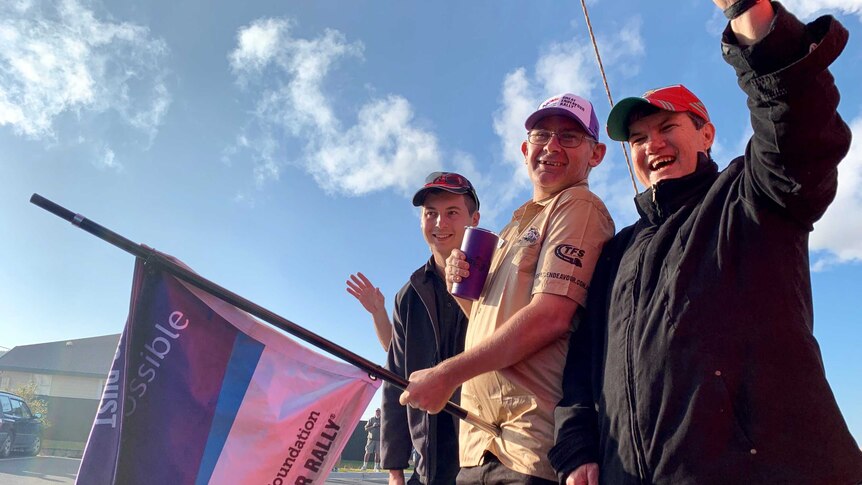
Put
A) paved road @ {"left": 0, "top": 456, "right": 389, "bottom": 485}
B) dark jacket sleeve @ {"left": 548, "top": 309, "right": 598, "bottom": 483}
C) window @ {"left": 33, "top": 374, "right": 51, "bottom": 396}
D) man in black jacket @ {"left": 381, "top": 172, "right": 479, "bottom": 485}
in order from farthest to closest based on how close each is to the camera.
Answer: window @ {"left": 33, "top": 374, "right": 51, "bottom": 396} → paved road @ {"left": 0, "top": 456, "right": 389, "bottom": 485} → man in black jacket @ {"left": 381, "top": 172, "right": 479, "bottom": 485} → dark jacket sleeve @ {"left": 548, "top": 309, "right": 598, "bottom": 483}

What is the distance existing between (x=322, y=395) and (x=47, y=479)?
1196cm

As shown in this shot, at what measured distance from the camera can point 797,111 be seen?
133 cm

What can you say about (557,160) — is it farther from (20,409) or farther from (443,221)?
(20,409)

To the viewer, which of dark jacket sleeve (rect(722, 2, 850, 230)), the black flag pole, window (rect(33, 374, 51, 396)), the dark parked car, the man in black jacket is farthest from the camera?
window (rect(33, 374, 51, 396))

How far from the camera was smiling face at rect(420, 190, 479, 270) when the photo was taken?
3293 millimetres

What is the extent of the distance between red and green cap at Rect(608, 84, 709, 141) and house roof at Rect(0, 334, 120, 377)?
164 ft

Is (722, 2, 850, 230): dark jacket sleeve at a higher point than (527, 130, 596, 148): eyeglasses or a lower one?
lower

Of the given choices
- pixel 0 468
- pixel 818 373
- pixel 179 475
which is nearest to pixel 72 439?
pixel 0 468

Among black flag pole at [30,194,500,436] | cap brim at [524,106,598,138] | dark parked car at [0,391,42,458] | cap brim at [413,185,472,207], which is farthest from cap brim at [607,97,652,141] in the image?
dark parked car at [0,391,42,458]

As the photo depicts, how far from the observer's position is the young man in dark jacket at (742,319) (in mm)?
1342

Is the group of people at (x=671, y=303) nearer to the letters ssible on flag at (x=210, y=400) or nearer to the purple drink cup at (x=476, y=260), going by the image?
the purple drink cup at (x=476, y=260)

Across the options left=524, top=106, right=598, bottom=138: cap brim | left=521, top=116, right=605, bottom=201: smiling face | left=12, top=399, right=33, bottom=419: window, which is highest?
left=12, top=399, right=33, bottom=419: window

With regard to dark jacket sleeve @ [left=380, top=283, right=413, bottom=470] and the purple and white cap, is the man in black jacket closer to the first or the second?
dark jacket sleeve @ [left=380, top=283, right=413, bottom=470]

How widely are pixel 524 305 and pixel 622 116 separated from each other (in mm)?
744
